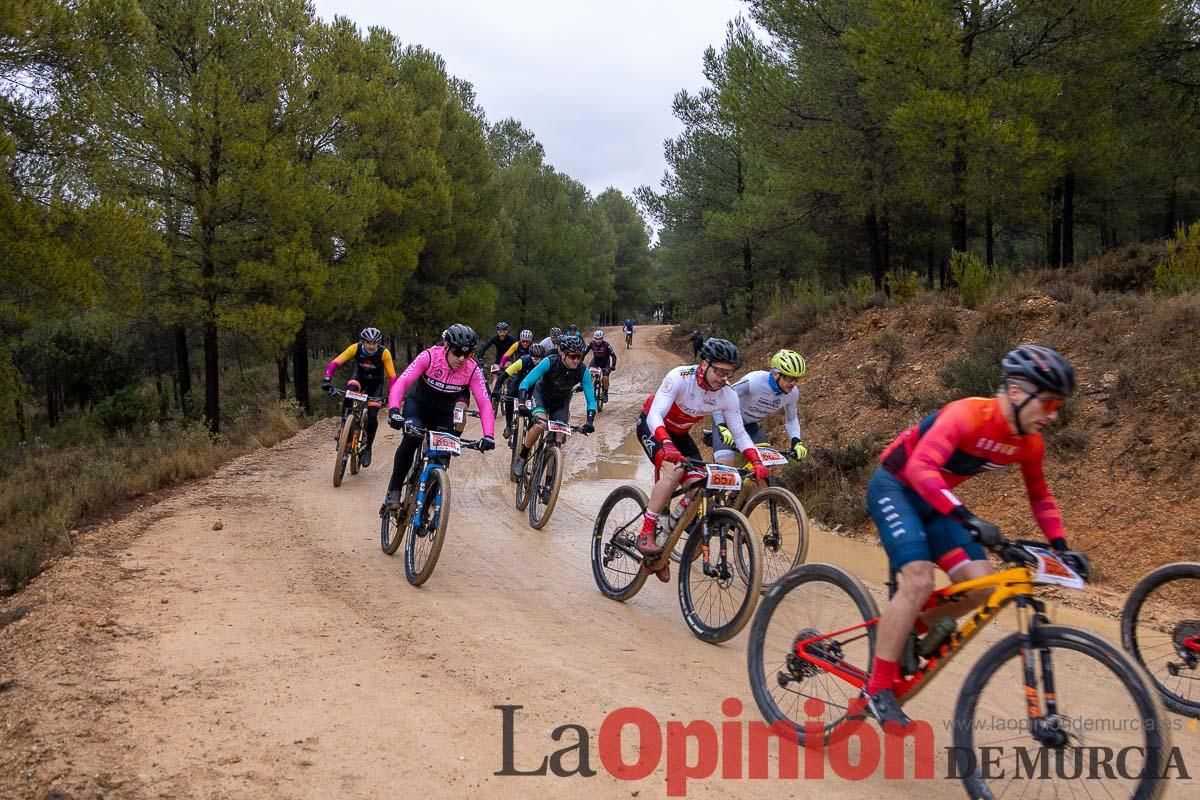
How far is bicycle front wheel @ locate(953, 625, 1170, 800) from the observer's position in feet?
9.68

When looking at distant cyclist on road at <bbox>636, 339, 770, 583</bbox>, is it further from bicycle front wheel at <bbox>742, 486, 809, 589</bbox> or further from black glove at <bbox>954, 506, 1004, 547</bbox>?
black glove at <bbox>954, 506, 1004, 547</bbox>

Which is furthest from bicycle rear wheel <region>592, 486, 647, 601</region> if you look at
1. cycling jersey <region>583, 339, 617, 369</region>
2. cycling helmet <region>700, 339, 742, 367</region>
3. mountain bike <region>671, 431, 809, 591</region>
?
cycling jersey <region>583, 339, 617, 369</region>

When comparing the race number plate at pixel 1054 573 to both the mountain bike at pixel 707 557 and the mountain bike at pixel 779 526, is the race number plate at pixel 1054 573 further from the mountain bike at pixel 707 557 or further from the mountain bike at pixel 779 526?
the mountain bike at pixel 779 526

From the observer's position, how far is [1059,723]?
3.23 m

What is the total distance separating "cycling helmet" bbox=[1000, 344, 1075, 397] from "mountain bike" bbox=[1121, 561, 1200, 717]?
6.74 ft

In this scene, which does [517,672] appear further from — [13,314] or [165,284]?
[165,284]

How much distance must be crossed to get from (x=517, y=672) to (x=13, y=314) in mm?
13286

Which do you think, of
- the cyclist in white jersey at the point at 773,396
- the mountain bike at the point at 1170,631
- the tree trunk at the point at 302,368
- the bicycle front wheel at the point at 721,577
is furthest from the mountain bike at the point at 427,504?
the tree trunk at the point at 302,368

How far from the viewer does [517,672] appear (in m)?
5.00

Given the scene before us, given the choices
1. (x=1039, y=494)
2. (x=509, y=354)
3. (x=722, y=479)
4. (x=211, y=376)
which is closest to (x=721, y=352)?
(x=722, y=479)

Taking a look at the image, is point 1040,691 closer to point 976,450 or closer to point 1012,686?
point 1012,686

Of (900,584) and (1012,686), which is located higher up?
(900,584)

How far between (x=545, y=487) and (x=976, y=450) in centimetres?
610

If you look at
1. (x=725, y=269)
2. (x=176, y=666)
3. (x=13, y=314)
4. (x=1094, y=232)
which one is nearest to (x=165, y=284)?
(x=13, y=314)
